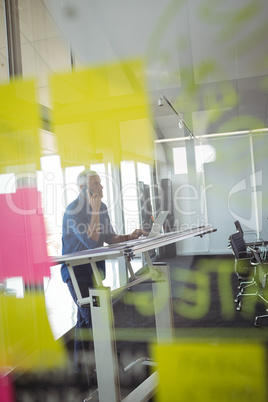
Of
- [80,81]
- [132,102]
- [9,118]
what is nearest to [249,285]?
[132,102]

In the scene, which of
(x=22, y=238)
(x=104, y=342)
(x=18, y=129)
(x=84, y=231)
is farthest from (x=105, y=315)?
(x=18, y=129)

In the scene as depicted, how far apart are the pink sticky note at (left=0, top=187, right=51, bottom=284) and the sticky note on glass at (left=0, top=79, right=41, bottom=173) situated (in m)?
0.25

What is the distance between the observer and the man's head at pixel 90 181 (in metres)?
2.61

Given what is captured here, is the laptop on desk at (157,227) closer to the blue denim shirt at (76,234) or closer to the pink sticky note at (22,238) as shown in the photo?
the blue denim shirt at (76,234)

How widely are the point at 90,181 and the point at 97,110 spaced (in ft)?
6.48

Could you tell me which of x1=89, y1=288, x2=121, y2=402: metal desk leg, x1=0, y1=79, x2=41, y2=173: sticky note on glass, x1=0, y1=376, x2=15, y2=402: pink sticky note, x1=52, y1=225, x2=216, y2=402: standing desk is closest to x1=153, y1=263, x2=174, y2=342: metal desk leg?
x1=52, y1=225, x2=216, y2=402: standing desk

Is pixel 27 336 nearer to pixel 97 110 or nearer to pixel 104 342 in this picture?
pixel 104 342

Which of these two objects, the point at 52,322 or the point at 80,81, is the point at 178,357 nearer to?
the point at 52,322

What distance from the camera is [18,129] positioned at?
9.77 feet

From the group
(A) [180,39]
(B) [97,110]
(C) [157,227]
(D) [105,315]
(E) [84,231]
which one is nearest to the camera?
(D) [105,315]

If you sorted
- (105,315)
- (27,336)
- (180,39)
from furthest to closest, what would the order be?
(180,39), (27,336), (105,315)

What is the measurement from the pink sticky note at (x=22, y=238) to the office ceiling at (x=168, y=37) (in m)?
1.27

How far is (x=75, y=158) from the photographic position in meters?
4.08

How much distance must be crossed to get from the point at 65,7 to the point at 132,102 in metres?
1.87
